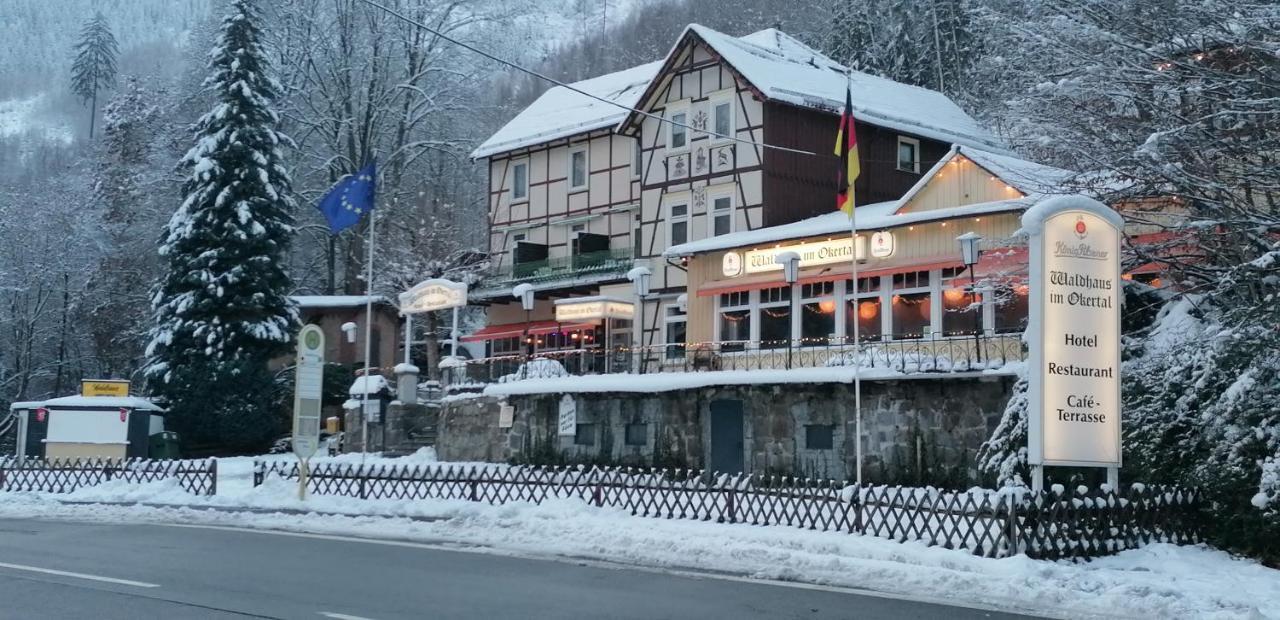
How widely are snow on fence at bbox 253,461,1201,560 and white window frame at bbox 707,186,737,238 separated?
53.7ft

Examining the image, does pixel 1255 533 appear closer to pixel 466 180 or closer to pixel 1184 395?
pixel 1184 395

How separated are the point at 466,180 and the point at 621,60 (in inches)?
773

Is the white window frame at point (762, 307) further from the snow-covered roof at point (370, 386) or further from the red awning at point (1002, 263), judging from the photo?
the snow-covered roof at point (370, 386)

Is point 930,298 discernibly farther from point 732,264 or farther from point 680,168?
point 680,168

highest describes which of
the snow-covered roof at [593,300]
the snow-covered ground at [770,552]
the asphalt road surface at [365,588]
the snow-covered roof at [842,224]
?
the snow-covered roof at [842,224]

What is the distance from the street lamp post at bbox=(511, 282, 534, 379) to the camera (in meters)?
35.9

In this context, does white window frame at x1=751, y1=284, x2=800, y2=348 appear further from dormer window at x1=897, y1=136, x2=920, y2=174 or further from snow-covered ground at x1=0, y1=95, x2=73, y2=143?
snow-covered ground at x1=0, y1=95, x2=73, y2=143

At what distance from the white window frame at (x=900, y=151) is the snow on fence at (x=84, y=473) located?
75.9ft

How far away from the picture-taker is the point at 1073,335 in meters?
17.6

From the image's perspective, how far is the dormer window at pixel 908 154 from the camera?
4150 centimetres

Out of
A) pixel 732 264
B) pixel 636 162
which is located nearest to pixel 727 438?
pixel 732 264

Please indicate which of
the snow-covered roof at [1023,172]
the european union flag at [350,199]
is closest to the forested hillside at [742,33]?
the snow-covered roof at [1023,172]

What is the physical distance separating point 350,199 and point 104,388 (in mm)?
10358

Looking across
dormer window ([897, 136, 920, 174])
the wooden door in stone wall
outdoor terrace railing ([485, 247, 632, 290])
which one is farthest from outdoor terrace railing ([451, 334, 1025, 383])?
dormer window ([897, 136, 920, 174])
